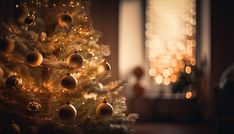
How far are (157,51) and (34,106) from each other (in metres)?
3.77

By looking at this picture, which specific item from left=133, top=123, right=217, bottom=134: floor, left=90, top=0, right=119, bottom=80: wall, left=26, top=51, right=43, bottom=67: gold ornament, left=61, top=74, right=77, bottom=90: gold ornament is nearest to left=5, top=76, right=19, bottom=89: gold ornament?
left=26, top=51, right=43, bottom=67: gold ornament

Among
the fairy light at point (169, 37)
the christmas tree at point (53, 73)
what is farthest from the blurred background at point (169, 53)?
the christmas tree at point (53, 73)

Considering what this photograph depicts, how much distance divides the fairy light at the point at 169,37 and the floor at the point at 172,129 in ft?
3.12

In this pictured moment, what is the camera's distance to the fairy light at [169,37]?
561cm

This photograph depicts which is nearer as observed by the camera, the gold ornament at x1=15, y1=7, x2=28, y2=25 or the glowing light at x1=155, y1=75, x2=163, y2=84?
the gold ornament at x1=15, y1=7, x2=28, y2=25

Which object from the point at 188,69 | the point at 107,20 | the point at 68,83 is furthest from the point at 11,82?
the point at 188,69

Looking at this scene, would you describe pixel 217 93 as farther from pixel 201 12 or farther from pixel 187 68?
pixel 201 12

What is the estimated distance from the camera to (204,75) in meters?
5.41

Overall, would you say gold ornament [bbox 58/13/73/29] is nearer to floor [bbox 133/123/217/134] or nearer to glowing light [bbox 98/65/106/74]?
glowing light [bbox 98/65/106/74]

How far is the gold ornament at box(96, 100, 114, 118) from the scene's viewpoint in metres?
2.08

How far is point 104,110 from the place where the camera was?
2.08 metres

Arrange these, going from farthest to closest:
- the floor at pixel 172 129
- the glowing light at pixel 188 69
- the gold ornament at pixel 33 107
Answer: the glowing light at pixel 188 69 → the floor at pixel 172 129 → the gold ornament at pixel 33 107

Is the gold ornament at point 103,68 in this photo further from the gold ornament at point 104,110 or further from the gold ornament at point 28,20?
the gold ornament at point 28,20

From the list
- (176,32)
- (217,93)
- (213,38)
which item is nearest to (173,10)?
(176,32)
